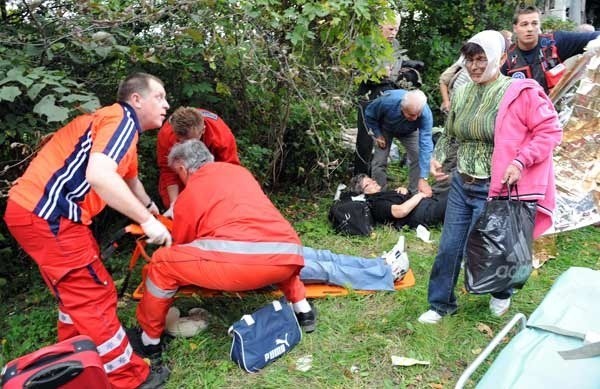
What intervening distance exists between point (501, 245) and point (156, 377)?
2.03 meters

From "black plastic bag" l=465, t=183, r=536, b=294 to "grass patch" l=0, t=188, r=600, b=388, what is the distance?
0.54 m

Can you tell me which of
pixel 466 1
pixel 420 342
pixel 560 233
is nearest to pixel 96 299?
pixel 420 342

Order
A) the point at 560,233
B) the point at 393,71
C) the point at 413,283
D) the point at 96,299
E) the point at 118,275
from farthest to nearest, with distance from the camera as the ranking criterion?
the point at 393,71
the point at 560,233
the point at 118,275
the point at 413,283
the point at 96,299

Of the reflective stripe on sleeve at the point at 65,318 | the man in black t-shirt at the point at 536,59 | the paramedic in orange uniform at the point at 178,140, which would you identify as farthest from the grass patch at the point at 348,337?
the man in black t-shirt at the point at 536,59

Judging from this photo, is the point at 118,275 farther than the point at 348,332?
Yes

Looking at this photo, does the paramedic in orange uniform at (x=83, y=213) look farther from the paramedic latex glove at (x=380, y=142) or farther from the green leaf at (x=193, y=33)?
the paramedic latex glove at (x=380, y=142)

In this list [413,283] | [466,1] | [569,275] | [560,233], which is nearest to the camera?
[569,275]

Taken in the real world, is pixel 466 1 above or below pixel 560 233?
above

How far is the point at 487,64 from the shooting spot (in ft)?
8.91

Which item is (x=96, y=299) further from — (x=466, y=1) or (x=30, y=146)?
(x=466, y=1)

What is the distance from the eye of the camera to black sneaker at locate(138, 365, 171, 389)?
284 cm

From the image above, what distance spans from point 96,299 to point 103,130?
0.89 m

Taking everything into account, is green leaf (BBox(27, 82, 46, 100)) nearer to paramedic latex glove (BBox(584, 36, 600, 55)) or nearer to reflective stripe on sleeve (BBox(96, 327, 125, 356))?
reflective stripe on sleeve (BBox(96, 327, 125, 356))

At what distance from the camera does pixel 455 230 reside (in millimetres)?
3074
